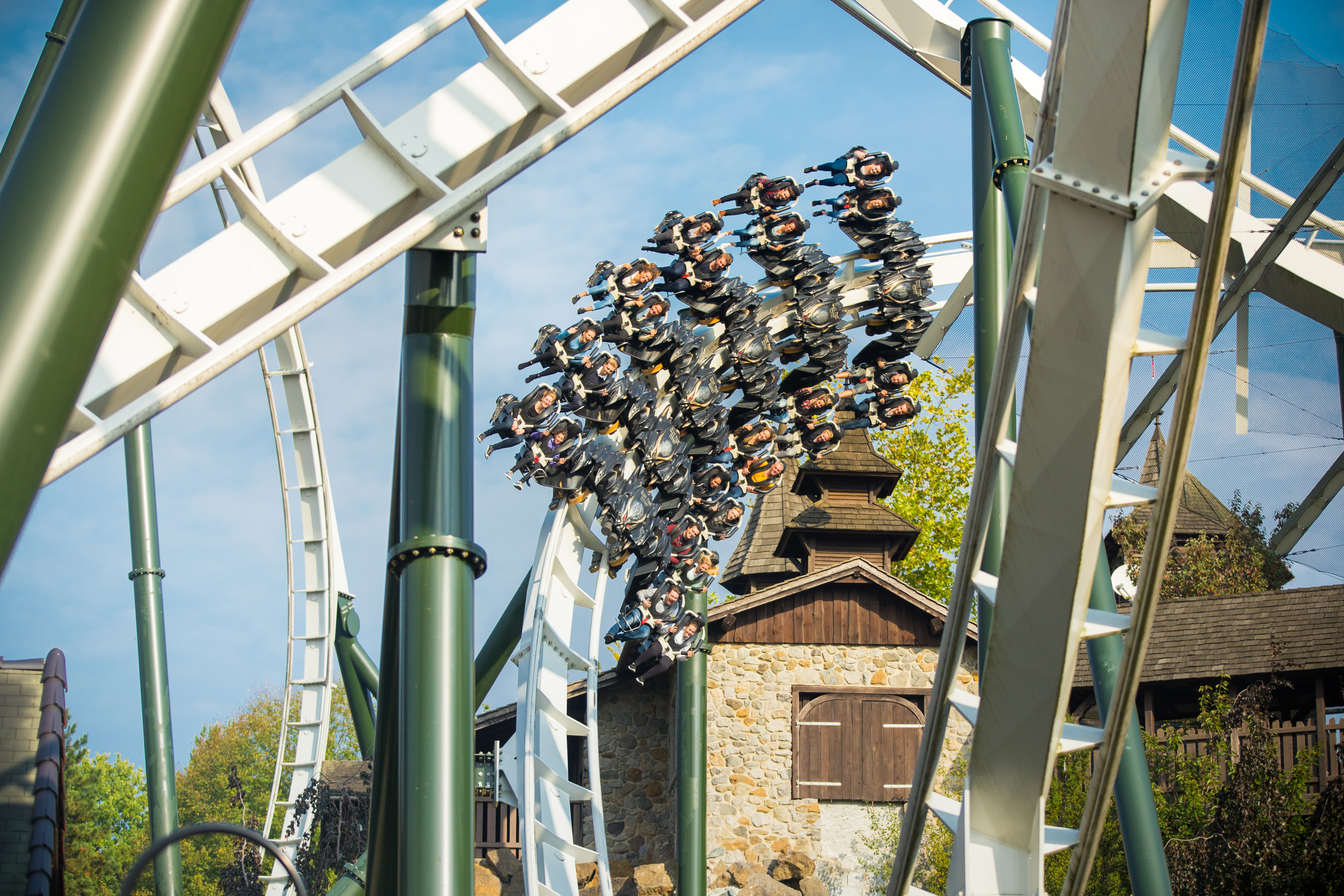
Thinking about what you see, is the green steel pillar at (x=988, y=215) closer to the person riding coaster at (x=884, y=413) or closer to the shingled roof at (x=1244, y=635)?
the person riding coaster at (x=884, y=413)

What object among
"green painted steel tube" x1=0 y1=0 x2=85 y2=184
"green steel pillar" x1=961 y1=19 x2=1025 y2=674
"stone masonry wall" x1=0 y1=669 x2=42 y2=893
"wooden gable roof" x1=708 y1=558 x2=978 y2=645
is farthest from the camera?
"wooden gable roof" x1=708 y1=558 x2=978 y2=645

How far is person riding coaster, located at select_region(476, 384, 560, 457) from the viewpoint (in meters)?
7.71

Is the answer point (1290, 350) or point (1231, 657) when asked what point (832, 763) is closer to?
point (1231, 657)

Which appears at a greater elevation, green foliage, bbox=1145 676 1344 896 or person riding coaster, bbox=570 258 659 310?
person riding coaster, bbox=570 258 659 310

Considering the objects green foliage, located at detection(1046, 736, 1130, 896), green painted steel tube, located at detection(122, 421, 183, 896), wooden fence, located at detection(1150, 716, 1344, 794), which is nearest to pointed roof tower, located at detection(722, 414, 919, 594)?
green foliage, located at detection(1046, 736, 1130, 896)

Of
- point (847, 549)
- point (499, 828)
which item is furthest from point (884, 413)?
point (847, 549)

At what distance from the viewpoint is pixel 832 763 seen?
47.8 feet

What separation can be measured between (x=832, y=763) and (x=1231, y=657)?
474 cm

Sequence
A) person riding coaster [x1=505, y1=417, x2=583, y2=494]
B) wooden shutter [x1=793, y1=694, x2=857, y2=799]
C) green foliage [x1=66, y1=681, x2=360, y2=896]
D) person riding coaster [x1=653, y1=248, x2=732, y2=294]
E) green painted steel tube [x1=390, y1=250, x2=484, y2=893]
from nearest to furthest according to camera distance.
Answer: green painted steel tube [x1=390, y1=250, x2=484, y2=893] → person riding coaster [x1=505, y1=417, x2=583, y2=494] → person riding coaster [x1=653, y1=248, x2=732, y2=294] → wooden shutter [x1=793, y1=694, x2=857, y2=799] → green foliage [x1=66, y1=681, x2=360, y2=896]

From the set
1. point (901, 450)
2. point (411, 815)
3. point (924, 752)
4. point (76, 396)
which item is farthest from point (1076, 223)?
point (901, 450)

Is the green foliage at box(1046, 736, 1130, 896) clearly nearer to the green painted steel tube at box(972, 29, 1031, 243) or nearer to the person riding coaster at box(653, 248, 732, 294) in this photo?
the person riding coaster at box(653, 248, 732, 294)

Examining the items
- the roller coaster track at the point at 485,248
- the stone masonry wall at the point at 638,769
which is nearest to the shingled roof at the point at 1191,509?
the stone masonry wall at the point at 638,769

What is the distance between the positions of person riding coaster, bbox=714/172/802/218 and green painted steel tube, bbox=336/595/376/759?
534 cm

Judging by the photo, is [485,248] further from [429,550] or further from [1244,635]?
[1244,635]
